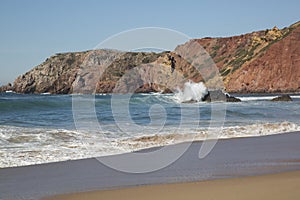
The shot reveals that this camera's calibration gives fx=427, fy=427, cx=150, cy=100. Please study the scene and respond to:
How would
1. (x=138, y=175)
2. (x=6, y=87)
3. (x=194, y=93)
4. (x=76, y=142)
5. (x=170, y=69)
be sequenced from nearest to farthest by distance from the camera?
1. (x=138, y=175)
2. (x=76, y=142)
3. (x=194, y=93)
4. (x=170, y=69)
5. (x=6, y=87)

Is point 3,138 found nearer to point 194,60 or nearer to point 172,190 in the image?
point 172,190

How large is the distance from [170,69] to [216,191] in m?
119

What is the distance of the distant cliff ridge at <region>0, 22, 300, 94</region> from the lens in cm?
8606

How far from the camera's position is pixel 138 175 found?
24.6ft

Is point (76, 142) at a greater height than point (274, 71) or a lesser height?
lesser

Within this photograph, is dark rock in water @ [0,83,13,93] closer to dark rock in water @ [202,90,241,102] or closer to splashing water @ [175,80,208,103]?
splashing water @ [175,80,208,103]

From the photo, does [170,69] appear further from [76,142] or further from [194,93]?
[76,142]

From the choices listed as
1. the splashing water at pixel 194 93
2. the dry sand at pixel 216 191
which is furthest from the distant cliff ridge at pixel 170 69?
the dry sand at pixel 216 191

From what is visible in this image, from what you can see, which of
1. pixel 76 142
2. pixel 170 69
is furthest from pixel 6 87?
pixel 76 142

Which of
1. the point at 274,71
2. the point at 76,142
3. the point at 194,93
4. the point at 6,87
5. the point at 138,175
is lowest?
the point at 138,175

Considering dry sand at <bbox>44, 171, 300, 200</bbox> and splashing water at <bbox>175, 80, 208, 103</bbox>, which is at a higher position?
splashing water at <bbox>175, 80, 208, 103</bbox>

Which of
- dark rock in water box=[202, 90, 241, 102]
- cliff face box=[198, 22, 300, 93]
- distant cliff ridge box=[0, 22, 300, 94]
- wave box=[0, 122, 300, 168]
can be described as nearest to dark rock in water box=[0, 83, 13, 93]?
distant cliff ridge box=[0, 22, 300, 94]

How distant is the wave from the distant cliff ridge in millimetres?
41102

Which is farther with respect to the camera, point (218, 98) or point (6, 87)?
point (6, 87)
